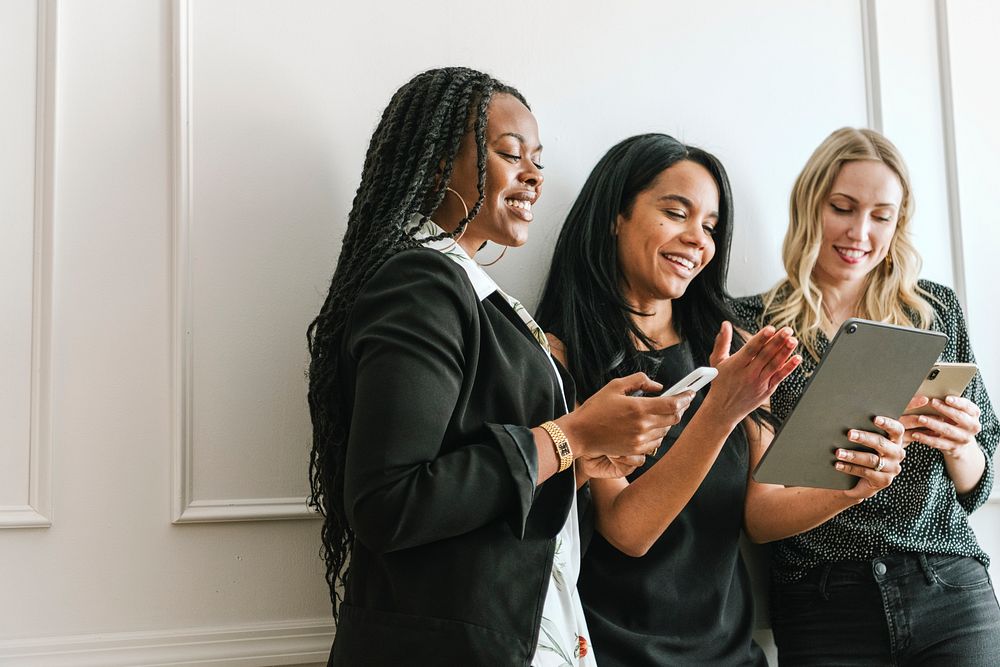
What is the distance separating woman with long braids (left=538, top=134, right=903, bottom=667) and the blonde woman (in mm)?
103

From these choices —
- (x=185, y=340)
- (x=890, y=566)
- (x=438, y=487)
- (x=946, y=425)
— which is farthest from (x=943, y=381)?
(x=185, y=340)

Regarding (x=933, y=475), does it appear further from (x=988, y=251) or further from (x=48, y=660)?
(x=48, y=660)

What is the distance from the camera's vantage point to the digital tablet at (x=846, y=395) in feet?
4.75

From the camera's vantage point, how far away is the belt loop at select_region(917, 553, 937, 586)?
1.82 m

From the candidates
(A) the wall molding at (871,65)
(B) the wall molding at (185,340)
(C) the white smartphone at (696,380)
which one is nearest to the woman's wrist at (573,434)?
(C) the white smartphone at (696,380)

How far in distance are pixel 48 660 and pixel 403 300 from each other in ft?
3.04

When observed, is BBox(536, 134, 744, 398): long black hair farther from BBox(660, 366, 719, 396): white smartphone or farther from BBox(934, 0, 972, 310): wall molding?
BBox(934, 0, 972, 310): wall molding

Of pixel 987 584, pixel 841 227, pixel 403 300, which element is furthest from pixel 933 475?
pixel 403 300

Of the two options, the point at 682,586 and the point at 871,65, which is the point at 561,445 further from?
the point at 871,65

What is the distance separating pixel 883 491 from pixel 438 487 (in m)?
1.15

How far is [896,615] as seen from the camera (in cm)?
180

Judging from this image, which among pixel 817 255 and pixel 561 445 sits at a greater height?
pixel 817 255

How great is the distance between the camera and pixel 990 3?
2.29 m

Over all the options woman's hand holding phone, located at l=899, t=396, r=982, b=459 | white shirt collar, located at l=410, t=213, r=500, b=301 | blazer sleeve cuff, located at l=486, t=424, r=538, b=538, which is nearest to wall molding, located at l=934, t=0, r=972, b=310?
woman's hand holding phone, located at l=899, t=396, r=982, b=459
